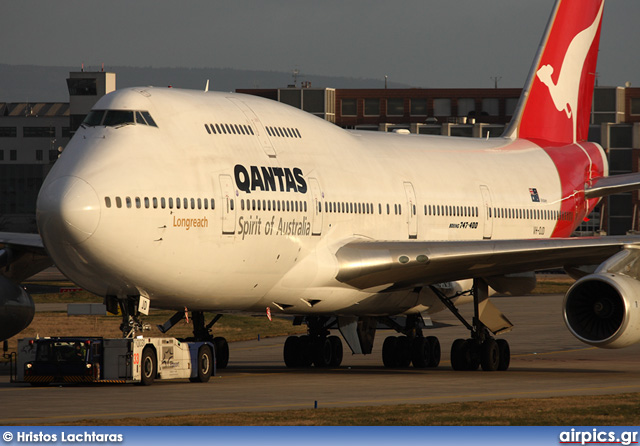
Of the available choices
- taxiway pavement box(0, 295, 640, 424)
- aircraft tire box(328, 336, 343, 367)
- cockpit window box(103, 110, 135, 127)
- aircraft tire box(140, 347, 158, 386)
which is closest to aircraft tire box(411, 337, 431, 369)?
taxiway pavement box(0, 295, 640, 424)

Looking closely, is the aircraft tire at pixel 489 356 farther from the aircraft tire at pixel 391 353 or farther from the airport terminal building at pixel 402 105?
the airport terminal building at pixel 402 105

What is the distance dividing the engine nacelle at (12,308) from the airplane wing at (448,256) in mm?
7606

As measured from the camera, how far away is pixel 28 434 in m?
14.4

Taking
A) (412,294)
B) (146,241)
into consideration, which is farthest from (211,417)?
(412,294)

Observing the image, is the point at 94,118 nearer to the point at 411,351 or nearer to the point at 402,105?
the point at 411,351

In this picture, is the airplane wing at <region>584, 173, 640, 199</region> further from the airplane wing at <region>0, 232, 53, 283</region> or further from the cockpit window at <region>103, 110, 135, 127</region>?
the airplane wing at <region>0, 232, 53, 283</region>

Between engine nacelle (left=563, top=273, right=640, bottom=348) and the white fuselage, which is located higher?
the white fuselage

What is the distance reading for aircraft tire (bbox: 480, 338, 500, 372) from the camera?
2889cm

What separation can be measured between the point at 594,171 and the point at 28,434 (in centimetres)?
2718

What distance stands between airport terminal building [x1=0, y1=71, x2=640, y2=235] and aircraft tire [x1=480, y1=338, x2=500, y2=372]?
47315mm

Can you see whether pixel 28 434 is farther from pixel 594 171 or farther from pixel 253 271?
pixel 594 171

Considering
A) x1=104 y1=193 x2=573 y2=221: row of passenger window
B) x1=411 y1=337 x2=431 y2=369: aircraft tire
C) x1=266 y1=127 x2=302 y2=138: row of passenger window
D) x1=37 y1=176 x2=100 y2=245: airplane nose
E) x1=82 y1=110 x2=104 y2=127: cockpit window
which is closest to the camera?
x1=37 y1=176 x2=100 y2=245: airplane nose

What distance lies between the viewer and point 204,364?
78.6 ft

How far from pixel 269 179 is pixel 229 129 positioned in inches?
54.1
